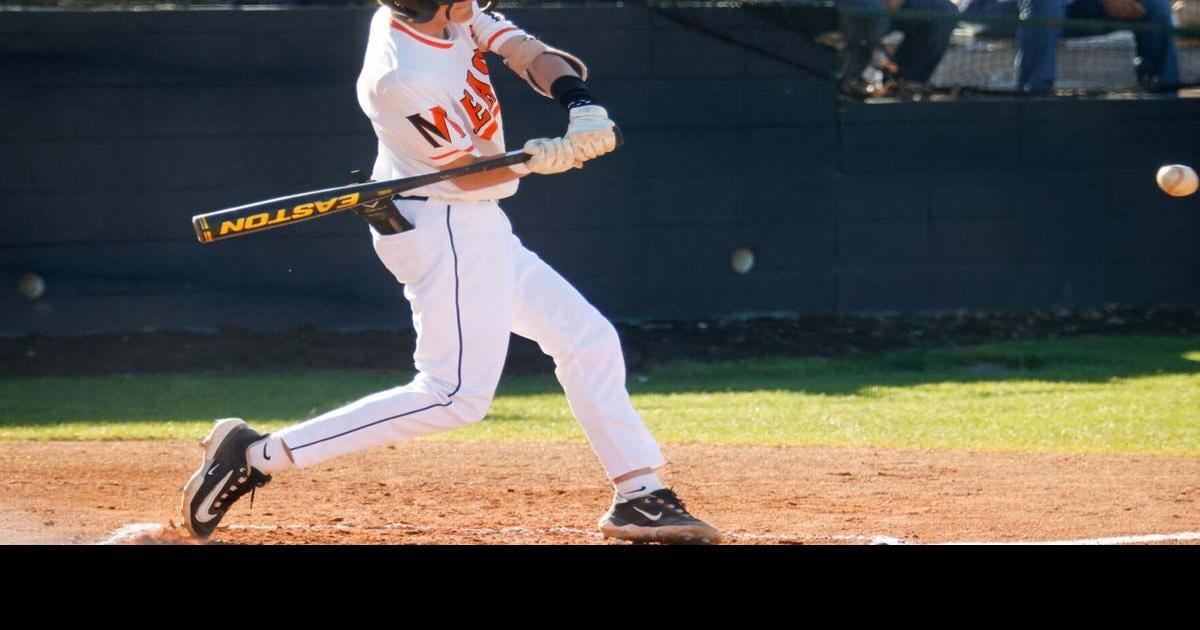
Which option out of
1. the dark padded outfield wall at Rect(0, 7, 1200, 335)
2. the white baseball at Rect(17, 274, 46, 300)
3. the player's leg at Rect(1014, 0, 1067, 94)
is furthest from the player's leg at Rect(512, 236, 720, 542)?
the player's leg at Rect(1014, 0, 1067, 94)

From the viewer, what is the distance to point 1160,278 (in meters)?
10.8

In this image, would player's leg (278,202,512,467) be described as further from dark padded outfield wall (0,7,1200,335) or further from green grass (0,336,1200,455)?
dark padded outfield wall (0,7,1200,335)

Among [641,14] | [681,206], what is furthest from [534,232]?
[641,14]

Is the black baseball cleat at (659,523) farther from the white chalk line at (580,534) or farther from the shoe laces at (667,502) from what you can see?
the white chalk line at (580,534)

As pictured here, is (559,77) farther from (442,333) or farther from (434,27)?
(442,333)

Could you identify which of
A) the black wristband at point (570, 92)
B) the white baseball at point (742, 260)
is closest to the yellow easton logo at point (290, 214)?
the black wristband at point (570, 92)

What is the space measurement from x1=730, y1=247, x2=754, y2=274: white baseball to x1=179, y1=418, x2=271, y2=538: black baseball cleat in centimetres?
608

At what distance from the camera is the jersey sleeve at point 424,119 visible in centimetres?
430

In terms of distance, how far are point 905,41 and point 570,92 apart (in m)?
6.53

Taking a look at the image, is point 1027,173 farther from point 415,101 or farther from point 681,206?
point 415,101

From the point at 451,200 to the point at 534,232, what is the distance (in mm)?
5508

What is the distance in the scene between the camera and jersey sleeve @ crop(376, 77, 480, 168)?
14.1 feet

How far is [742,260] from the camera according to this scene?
10352mm

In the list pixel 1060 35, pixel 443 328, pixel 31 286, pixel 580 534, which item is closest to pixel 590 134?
pixel 443 328
